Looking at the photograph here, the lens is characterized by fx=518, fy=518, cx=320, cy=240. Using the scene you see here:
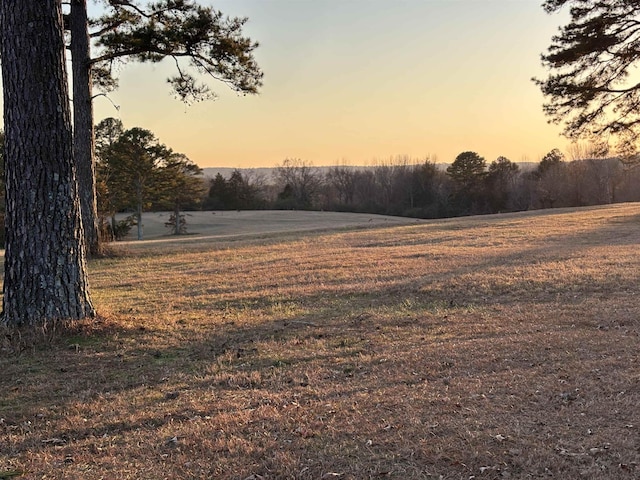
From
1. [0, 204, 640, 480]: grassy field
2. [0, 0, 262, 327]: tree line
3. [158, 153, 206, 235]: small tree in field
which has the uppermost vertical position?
[158, 153, 206, 235]: small tree in field

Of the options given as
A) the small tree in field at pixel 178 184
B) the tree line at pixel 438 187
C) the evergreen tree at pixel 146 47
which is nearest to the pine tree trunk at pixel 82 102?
the evergreen tree at pixel 146 47

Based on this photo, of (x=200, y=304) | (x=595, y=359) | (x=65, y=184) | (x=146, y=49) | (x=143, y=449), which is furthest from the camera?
(x=146, y=49)

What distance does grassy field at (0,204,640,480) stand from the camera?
111 inches

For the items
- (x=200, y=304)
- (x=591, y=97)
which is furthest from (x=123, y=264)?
(x=591, y=97)

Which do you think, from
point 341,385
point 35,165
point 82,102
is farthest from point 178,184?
point 341,385

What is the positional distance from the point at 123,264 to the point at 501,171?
50.9m

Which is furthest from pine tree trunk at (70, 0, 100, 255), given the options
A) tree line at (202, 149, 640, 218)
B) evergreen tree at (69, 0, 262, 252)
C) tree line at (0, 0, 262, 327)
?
tree line at (202, 149, 640, 218)

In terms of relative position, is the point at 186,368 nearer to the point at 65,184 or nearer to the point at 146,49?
the point at 65,184

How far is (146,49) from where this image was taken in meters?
12.9

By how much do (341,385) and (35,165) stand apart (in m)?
3.63

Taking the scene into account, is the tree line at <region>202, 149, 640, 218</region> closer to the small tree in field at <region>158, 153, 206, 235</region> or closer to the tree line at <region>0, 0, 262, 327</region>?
the small tree in field at <region>158, 153, 206, 235</region>

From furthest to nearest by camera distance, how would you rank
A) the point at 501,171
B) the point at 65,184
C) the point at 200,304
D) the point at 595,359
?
the point at 501,171
the point at 200,304
the point at 65,184
the point at 595,359

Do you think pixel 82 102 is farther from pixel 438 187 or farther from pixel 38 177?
pixel 438 187

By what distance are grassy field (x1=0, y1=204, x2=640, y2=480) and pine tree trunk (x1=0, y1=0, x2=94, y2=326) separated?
1.83 ft
